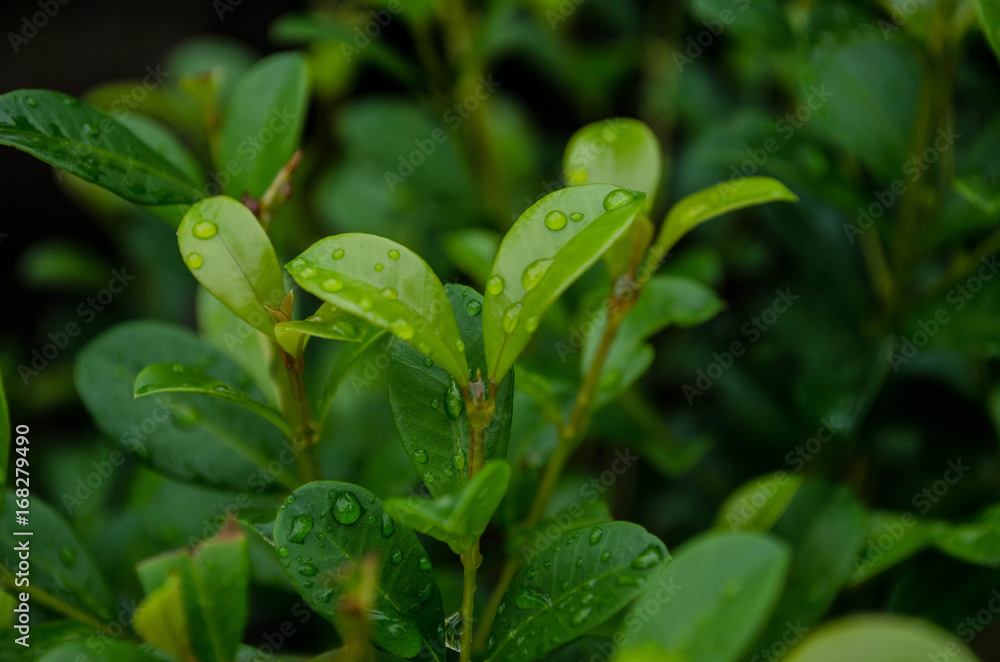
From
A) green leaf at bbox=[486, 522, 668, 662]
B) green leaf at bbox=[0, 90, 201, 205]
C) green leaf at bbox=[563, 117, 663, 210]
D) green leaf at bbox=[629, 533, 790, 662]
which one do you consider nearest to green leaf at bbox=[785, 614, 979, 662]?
green leaf at bbox=[629, 533, 790, 662]

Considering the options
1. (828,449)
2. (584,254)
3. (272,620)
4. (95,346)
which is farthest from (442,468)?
(272,620)

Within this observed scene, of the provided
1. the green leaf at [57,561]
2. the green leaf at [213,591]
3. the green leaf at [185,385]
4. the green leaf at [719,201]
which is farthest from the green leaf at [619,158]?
the green leaf at [57,561]

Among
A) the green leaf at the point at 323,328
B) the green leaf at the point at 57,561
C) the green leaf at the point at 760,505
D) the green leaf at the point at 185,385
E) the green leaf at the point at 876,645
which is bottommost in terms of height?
the green leaf at the point at 57,561

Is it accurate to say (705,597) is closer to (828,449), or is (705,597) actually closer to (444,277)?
(828,449)

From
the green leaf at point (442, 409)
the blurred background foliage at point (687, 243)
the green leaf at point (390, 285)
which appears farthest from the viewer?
the blurred background foliage at point (687, 243)

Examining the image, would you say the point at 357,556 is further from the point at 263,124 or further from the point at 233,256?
the point at 263,124

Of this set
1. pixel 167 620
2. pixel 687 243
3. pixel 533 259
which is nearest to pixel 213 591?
pixel 167 620

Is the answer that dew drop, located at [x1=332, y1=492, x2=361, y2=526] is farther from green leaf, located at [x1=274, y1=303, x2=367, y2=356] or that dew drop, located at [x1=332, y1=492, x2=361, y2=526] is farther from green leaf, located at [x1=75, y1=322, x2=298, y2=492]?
green leaf, located at [x1=75, y1=322, x2=298, y2=492]

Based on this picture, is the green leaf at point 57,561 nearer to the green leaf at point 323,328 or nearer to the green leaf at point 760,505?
the green leaf at point 323,328
